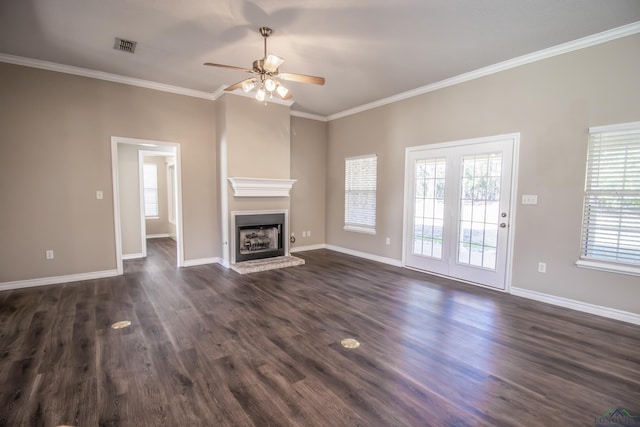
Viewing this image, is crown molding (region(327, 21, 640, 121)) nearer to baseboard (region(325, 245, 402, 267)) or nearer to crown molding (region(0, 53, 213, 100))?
baseboard (region(325, 245, 402, 267))

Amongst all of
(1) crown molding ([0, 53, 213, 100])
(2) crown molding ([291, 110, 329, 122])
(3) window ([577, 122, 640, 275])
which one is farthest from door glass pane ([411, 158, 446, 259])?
(1) crown molding ([0, 53, 213, 100])

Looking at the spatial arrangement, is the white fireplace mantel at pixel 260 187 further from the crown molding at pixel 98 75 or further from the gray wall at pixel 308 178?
the crown molding at pixel 98 75

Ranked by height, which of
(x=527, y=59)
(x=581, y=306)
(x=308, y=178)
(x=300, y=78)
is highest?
(x=527, y=59)

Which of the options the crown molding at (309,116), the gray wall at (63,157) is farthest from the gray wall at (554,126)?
the gray wall at (63,157)

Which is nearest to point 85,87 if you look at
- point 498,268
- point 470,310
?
point 470,310

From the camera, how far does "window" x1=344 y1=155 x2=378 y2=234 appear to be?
587 cm

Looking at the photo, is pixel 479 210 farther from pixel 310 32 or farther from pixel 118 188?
pixel 118 188

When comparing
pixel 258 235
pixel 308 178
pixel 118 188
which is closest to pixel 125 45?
pixel 118 188

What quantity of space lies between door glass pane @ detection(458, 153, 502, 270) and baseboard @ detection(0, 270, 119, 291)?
5537 mm

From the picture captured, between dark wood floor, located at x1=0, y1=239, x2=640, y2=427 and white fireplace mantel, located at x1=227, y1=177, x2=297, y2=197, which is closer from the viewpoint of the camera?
dark wood floor, located at x1=0, y1=239, x2=640, y2=427

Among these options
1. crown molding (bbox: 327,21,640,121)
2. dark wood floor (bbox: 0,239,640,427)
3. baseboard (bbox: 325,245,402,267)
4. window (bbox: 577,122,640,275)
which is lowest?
dark wood floor (bbox: 0,239,640,427)

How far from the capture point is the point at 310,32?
3.17 metres

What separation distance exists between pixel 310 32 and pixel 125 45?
2253 mm

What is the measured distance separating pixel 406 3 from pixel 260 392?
3.45m
